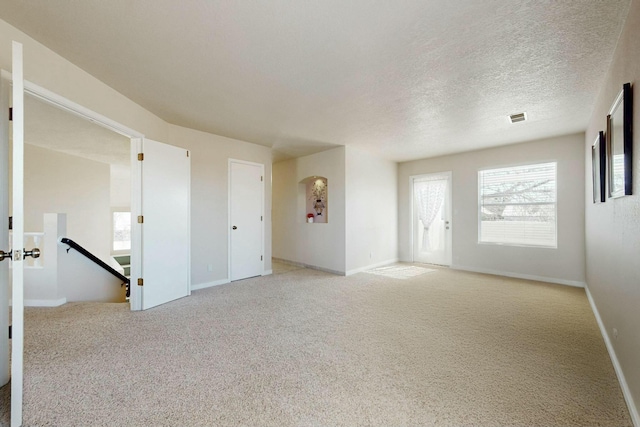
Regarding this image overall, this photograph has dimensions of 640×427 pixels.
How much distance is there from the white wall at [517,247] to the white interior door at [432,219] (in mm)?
143

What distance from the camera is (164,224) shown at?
358 centimetres

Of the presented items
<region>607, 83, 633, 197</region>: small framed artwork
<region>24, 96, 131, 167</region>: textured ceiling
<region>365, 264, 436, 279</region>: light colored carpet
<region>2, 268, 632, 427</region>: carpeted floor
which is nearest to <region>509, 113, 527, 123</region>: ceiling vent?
<region>607, 83, 633, 197</region>: small framed artwork

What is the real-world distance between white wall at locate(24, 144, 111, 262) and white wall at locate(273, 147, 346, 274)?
4295mm

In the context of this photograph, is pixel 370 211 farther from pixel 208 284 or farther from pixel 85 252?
pixel 85 252

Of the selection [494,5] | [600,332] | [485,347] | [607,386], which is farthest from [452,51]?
[600,332]

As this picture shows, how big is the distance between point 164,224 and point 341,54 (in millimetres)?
3043

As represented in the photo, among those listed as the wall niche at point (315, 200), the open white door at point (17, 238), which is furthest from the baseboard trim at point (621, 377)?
the wall niche at point (315, 200)

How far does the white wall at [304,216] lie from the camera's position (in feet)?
17.4

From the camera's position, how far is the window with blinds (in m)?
4.71

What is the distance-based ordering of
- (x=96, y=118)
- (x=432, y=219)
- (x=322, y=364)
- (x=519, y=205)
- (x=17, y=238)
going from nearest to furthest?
(x=17, y=238)
(x=322, y=364)
(x=96, y=118)
(x=519, y=205)
(x=432, y=219)

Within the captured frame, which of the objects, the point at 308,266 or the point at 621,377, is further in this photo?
the point at 308,266

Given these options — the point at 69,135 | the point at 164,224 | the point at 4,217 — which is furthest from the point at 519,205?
the point at 69,135

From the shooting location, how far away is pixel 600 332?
267cm

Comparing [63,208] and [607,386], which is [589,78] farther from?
[63,208]
